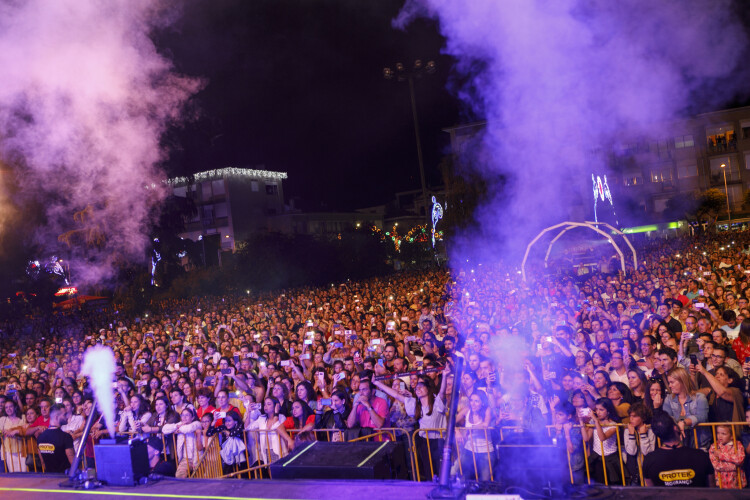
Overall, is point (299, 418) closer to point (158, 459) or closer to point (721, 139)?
point (158, 459)

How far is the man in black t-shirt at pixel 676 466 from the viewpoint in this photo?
427 cm

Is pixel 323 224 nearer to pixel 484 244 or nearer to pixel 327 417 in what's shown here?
pixel 484 244

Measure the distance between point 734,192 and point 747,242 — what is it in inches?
1067

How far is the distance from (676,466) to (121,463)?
13.5ft

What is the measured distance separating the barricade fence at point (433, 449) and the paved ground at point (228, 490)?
617 millimetres

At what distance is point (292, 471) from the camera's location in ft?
13.6

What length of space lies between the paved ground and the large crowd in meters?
0.63

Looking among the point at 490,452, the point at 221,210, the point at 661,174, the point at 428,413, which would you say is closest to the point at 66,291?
the point at 221,210

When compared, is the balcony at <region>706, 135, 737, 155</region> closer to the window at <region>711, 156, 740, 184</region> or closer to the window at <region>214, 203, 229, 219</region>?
the window at <region>711, 156, 740, 184</region>

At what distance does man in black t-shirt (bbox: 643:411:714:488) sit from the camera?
427cm

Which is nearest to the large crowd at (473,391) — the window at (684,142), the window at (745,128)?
the window at (684,142)

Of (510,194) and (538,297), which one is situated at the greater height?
(510,194)

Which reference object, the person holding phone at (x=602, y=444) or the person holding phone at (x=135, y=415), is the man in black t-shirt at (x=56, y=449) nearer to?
the person holding phone at (x=135, y=415)

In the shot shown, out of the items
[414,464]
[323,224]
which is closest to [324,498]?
[414,464]
